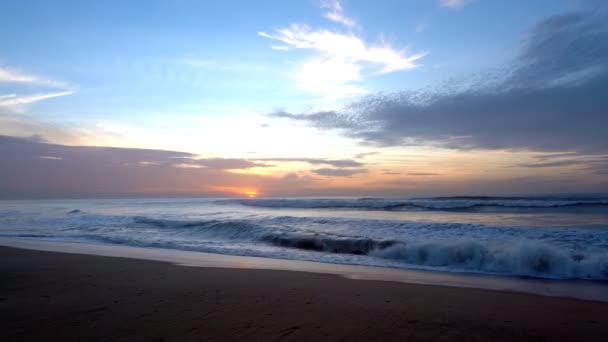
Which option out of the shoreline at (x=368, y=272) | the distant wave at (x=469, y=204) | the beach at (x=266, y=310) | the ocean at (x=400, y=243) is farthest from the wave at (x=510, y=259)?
the distant wave at (x=469, y=204)

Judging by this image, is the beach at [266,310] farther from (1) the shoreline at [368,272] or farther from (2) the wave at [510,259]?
(2) the wave at [510,259]

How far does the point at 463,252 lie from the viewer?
941 centimetres

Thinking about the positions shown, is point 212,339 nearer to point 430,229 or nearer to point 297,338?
point 297,338

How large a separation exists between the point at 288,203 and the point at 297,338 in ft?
127

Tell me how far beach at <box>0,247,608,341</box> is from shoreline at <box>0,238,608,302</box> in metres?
0.60

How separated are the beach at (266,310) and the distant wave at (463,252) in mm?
2876

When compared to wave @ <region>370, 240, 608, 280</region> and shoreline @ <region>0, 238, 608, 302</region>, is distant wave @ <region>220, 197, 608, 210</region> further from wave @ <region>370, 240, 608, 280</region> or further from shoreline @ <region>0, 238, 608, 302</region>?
shoreline @ <region>0, 238, 608, 302</region>

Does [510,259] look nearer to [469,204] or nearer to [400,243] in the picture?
[400,243]

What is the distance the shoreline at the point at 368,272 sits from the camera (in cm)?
645

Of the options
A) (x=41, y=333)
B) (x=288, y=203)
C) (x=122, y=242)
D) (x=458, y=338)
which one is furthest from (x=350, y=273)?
(x=288, y=203)

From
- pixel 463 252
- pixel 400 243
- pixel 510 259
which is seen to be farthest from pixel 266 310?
pixel 400 243

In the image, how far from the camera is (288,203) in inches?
1667

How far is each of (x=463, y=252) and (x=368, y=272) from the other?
3317 mm

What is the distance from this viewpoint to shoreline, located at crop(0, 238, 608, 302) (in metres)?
6.45
